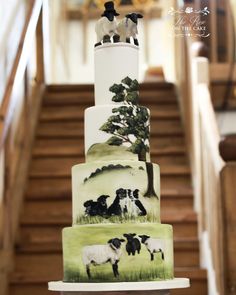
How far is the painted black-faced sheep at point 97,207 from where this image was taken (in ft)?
7.74

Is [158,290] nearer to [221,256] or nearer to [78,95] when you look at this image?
[221,256]

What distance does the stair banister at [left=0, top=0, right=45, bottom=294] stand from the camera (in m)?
3.49

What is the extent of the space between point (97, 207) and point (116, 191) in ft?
0.29

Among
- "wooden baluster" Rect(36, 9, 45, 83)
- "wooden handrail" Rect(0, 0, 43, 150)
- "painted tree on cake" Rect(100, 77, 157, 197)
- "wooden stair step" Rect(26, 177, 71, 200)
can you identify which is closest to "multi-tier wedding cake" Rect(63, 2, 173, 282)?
"painted tree on cake" Rect(100, 77, 157, 197)

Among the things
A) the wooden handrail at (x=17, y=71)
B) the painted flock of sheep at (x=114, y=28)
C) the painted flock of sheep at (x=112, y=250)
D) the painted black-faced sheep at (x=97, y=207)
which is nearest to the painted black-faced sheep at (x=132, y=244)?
the painted flock of sheep at (x=112, y=250)

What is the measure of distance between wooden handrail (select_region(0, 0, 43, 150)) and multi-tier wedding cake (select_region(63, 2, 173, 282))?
795 mm

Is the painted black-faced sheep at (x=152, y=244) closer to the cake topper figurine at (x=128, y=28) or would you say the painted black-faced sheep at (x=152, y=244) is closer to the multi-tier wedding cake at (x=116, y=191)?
the multi-tier wedding cake at (x=116, y=191)

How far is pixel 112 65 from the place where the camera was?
2.48 metres

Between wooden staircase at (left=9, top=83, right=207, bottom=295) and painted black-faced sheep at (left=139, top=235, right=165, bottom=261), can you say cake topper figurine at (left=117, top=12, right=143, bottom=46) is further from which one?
wooden staircase at (left=9, top=83, right=207, bottom=295)

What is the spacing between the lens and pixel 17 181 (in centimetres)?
435

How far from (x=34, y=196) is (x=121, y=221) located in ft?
7.09

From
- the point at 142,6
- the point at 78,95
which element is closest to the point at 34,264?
the point at 78,95

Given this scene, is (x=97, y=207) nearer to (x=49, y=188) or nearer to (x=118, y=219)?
(x=118, y=219)

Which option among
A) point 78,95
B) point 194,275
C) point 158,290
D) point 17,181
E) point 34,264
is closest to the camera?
point 158,290
